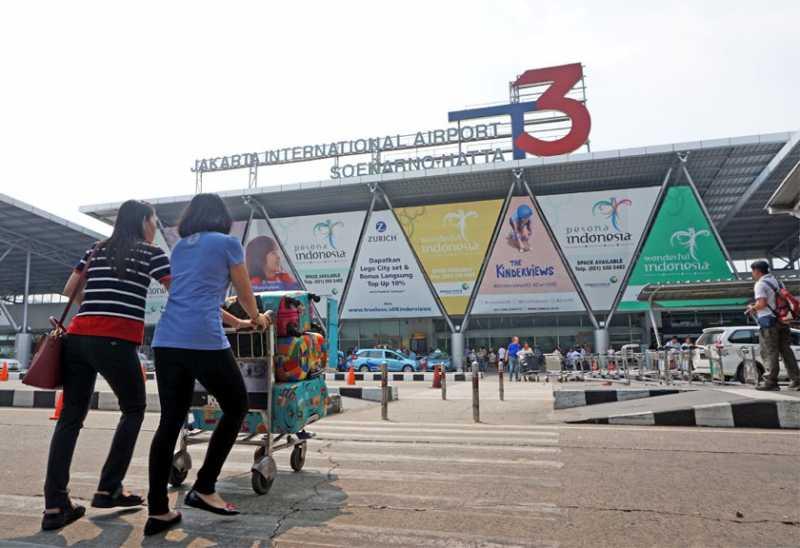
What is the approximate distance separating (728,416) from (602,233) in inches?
1012

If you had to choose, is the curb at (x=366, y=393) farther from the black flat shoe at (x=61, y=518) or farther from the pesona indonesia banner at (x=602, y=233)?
the pesona indonesia banner at (x=602, y=233)

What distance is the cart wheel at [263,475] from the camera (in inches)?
132

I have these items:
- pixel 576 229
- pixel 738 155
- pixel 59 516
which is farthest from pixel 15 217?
pixel 738 155

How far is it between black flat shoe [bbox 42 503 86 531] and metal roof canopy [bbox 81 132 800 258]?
97.7ft

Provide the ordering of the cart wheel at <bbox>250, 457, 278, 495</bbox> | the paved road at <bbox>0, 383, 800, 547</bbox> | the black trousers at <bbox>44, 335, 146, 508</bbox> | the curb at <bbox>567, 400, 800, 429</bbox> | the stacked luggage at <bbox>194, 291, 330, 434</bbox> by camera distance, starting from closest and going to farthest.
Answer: the paved road at <bbox>0, 383, 800, 547</bbox> → the black trousers at <bbox>44, 335, 146, 508</bbox> → the cart wheel at <bbox>250, 457, 278, 495</bbox> → the stacked luggage at <bbox>194, 291, 330, 434</bbox> → the curb at <bbox>567, 400, 800, 429</bbox>

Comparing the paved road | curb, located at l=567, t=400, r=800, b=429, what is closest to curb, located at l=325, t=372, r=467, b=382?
curb, located at l=567, t=400, r=800, b=429

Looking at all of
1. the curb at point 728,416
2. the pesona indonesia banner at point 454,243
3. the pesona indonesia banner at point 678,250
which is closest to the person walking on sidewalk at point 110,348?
the curb at point 728,416

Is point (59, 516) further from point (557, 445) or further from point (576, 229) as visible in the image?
point (576, 229)

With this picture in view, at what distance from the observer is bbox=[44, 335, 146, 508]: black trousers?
2.96m

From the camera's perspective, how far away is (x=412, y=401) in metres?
10.6

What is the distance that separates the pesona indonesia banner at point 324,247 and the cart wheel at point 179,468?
30.6 m

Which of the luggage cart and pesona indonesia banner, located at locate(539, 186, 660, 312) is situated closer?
the luggage cart

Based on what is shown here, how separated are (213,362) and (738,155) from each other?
3318 cm

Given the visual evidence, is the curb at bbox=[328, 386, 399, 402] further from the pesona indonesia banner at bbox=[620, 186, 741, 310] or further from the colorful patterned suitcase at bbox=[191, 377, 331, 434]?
the pesona indonesia banner at bbox=[620, 186, 741, 310]
